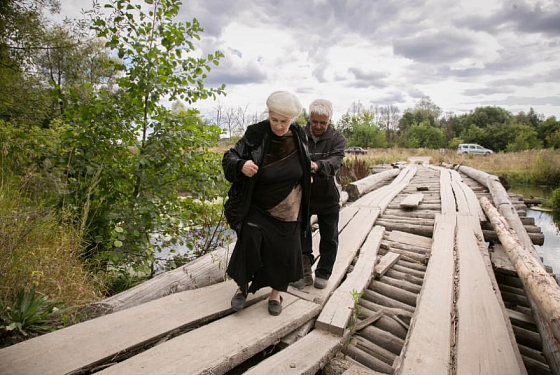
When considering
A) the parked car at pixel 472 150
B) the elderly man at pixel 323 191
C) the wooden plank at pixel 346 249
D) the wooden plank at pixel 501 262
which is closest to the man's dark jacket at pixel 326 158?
the elderly man at pixel 323 191

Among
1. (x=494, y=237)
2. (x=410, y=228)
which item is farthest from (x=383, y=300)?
(x=494, y=237)

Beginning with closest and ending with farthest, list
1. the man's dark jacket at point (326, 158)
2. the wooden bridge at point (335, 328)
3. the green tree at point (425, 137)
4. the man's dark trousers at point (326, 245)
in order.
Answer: the wooden bridge at point (335, 328)
the man's dark jacket at point (326, 158)
the man's dark trousers at point (326, 245)
the green tree at point (425, 137)

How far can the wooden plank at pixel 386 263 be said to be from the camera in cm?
345

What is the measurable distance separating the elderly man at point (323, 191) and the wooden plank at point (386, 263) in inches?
31.3

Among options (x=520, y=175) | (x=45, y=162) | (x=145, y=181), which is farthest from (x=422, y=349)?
(x=520, y=175)

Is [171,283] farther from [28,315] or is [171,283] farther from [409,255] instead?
[409,255]

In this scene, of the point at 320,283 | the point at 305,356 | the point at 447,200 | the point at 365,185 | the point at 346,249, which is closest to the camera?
the point at 305,356

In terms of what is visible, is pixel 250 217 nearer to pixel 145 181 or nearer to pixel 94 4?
pixel 145 181

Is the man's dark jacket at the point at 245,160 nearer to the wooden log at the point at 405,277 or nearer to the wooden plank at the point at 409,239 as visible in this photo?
the wooden log at the point at 405,277

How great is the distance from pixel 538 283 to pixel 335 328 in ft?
5.48

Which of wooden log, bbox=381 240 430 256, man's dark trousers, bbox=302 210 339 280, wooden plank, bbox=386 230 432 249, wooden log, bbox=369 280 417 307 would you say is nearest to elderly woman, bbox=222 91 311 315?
man's dark trousers, bbox=302 210 339 280

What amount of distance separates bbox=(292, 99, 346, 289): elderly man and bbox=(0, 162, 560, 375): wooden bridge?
0.18 metres

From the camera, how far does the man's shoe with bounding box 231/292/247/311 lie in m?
2.42

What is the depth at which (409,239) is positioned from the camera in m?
4.53
